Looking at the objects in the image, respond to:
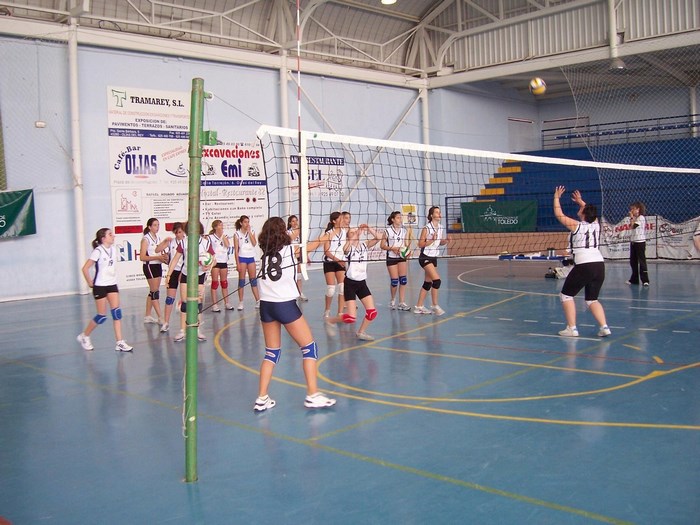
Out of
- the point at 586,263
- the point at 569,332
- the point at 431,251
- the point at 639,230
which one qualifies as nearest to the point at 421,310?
the point at 431,251

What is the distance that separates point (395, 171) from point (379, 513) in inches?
825

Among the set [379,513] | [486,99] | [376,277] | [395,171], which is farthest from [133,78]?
[379,513]

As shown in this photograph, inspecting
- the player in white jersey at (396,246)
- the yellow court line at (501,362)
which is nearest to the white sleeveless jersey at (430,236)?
the player in white jersey at (396,246)

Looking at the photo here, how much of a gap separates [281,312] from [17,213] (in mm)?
11979

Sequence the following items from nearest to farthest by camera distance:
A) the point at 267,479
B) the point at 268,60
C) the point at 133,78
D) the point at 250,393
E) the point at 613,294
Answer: the point at 267,479, the point at 250,393, the point at 613,294, the point at 133,78, the point at 268,60

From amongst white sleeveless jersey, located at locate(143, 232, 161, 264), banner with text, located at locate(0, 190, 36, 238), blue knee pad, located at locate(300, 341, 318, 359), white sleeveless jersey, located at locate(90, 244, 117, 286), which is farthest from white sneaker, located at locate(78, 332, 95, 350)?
banner with text, located at locate(0, 190, 36, 238)

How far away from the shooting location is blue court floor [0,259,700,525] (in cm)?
438

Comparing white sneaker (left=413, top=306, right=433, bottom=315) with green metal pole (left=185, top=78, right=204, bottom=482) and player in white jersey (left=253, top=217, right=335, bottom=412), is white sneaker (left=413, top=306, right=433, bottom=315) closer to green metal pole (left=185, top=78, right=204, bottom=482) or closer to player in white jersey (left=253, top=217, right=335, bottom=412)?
player in white jersey (left=253, top=217, right=335, bottom=412)

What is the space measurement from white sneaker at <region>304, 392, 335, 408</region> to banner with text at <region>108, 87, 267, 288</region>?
1247 centimetres

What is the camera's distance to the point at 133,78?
18.0 m

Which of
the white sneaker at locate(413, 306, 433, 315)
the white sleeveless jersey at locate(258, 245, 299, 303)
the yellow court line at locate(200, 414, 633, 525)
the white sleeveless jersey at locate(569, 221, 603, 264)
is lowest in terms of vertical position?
the yellow court line at locate(200, 414, 633, 525)

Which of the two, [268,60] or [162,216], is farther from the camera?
[268,60]

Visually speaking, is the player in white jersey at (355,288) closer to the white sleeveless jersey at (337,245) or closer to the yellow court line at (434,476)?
the white sleeveless jersey at (337,245)

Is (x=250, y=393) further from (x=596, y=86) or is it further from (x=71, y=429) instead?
(x=596, y=86)
